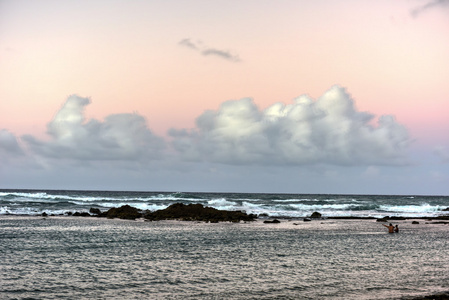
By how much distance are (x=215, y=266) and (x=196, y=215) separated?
125 feet

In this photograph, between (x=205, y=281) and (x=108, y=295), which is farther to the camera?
(x=205, y=281)

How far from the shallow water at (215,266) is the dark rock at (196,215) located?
21308 millimetres

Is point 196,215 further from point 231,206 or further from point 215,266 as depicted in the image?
point 215,266

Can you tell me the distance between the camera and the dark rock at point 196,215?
60.2 meters

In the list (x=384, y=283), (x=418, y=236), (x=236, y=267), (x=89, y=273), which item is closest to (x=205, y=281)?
(x=236, y=267)

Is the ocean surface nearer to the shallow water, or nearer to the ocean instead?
the ocean

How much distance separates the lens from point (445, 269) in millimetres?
24594

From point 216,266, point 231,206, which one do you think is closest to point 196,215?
point 231,206

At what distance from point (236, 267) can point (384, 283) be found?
304 inches

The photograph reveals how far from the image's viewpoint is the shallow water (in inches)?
739

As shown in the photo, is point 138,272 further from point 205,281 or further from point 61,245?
point 61,245

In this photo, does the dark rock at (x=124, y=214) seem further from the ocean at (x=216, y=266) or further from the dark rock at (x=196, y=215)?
the ocean at (x=216, y=266)

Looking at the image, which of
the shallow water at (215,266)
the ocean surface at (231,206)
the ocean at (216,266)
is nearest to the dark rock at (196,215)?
the ocean surface at (231,206)

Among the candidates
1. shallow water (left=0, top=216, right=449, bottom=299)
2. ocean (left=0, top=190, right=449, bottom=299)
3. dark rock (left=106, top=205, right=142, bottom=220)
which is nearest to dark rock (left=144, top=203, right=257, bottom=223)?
dark rock (left=106, top=205, right=142, bottom=220)
